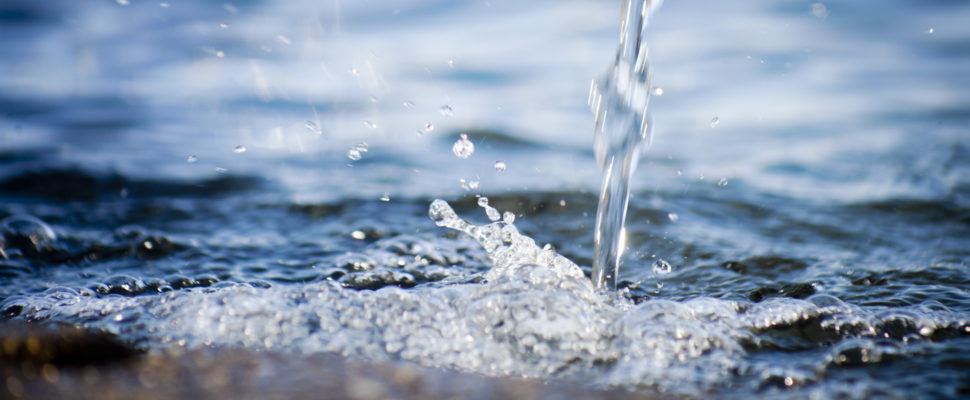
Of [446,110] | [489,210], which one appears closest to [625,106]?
[489,210]

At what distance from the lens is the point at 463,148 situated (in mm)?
5273

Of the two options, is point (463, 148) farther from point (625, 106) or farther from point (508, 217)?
point (625, 106)

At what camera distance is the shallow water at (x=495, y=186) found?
2143 millimetres

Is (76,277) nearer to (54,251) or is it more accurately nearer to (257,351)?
(54,251)

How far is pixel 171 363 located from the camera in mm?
1774

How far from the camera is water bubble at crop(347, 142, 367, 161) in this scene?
16.6 ft

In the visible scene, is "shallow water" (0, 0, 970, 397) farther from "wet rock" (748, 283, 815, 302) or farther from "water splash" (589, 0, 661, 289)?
"water splash" (589, 0, 661, 289)

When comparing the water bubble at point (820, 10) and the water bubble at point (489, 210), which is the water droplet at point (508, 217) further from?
the water bubble at point (820, 10)

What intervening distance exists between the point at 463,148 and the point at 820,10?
12.6 ft

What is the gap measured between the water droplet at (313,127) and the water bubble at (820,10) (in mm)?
4390

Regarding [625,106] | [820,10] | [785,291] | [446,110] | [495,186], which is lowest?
[785,291]

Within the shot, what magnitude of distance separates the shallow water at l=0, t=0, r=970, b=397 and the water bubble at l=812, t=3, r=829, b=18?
0.02 meters

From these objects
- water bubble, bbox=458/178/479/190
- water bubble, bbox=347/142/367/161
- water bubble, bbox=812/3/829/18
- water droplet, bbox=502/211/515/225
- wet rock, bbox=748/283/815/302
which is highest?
water bubble, bbox=812/3/829/18

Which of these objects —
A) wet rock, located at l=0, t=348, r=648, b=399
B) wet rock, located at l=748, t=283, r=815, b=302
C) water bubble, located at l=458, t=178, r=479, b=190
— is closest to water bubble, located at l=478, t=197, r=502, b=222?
water bubble, located at l=458, t=178, r=479, b=190
